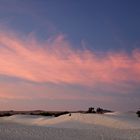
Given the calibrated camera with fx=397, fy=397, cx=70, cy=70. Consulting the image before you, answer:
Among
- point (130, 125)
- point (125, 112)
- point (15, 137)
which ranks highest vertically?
point (125, 112)

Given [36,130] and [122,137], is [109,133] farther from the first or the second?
[36,130]

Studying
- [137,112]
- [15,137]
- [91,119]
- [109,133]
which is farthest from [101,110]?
[15,137]

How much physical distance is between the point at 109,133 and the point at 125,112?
14749 millimetres

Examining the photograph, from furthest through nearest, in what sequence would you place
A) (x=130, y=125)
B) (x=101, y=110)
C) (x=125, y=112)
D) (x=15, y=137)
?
1. (x=101, y=110)
2. (x=125, y=112)
3. (x=130, y=125)
4. (x=15, y=137)

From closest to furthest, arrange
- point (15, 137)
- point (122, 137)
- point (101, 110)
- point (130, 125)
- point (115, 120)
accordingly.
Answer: point (15, 137) < point (122, 137) < point (130, 125) < point (115, 120) < point (101, 110)

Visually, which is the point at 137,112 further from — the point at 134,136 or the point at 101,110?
the point at 134,136

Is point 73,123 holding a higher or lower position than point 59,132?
higher

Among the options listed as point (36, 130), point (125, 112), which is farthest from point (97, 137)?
point (125, 112)

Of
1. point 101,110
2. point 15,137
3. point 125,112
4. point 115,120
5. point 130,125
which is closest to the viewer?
point 15,137

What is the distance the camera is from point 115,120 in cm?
2967

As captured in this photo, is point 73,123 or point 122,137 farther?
point 73,123

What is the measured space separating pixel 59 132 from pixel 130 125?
314 inches

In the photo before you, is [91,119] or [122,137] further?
[91,119]

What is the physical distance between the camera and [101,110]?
44.1m
